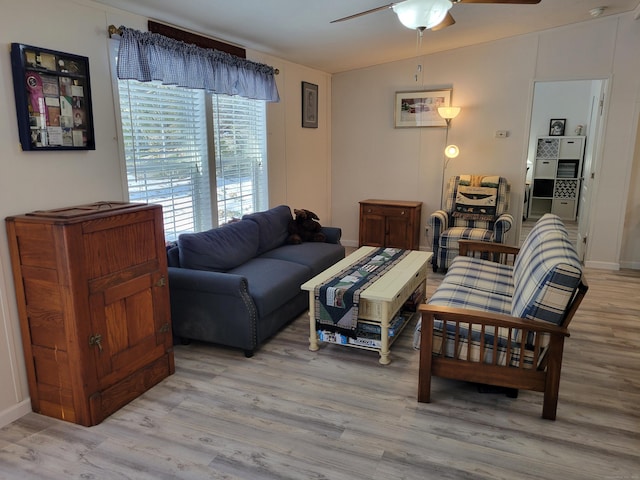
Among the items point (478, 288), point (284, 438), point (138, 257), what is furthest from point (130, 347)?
point (478, 288)

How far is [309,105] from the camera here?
5516 millimetres

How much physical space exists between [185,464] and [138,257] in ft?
3.65

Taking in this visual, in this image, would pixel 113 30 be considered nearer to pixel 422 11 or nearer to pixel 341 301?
pixel 422 11

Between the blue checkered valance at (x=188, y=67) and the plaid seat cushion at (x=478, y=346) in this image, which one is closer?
the plaid seat cushion at (x=478, y=346)

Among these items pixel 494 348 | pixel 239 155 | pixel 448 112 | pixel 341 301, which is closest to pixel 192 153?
pixel 239 155

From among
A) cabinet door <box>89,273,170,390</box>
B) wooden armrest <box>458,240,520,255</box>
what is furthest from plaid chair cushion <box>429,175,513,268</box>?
cabinet door <box>89,273,170,390</box>

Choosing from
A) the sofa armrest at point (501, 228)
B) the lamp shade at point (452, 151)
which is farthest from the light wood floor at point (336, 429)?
the lamp shade at point (452, 151)

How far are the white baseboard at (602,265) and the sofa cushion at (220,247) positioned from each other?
3829 mm

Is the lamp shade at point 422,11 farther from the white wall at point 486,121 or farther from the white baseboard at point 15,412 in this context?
the white wall at point 486,121

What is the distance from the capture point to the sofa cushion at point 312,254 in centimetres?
392

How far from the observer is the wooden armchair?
2.29 metres

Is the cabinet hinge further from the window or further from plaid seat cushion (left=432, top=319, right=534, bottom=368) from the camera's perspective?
plaid seat cushion (left=432, top=319, right=534, bottom=368)

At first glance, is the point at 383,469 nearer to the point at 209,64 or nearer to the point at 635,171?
the point at 209,64

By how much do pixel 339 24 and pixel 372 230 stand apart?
2556mm
